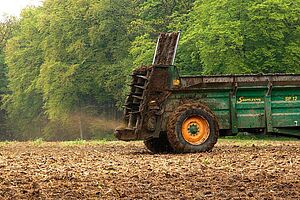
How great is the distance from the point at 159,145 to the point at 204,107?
195cm

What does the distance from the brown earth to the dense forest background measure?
85.7 ft

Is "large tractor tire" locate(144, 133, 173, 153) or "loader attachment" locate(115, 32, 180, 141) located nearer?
"loader attachment" locate(115, 32, 180, 141)

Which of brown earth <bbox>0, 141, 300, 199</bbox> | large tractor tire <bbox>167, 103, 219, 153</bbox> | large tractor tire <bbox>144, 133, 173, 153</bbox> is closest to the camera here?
brown earth <bbox>0, 141, 300, 199</bbox>

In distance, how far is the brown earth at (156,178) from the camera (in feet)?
32.2

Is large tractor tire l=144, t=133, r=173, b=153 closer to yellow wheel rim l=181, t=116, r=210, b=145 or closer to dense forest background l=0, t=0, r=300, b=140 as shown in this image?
yellow wheel rim l=181, t=116, r=210, b=145

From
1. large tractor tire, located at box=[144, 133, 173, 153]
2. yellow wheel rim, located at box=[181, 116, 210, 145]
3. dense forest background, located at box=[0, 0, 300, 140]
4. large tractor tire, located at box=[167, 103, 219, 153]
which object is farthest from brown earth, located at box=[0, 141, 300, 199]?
dense forest background, located at box=[0, 0, 300, 140]

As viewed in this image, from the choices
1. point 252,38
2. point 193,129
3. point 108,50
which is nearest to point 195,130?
point 193,129

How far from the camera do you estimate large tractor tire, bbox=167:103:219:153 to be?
693 inches

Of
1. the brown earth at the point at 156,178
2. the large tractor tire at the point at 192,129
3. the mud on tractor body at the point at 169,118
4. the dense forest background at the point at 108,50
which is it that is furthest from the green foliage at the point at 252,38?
the brown earth at the point at 156,178

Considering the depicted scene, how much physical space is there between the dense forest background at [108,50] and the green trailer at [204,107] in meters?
21.9

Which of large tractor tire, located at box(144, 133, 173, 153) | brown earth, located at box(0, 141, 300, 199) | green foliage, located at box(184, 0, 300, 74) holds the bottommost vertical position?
brown earth, located at box(0, 141, 300, 199)

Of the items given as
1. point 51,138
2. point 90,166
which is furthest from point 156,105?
point 51,138

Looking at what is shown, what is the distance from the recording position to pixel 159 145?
63.0 feet

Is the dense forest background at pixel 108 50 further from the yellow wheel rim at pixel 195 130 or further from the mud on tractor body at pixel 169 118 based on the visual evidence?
the yellow wheel rim at pixel 195 130
